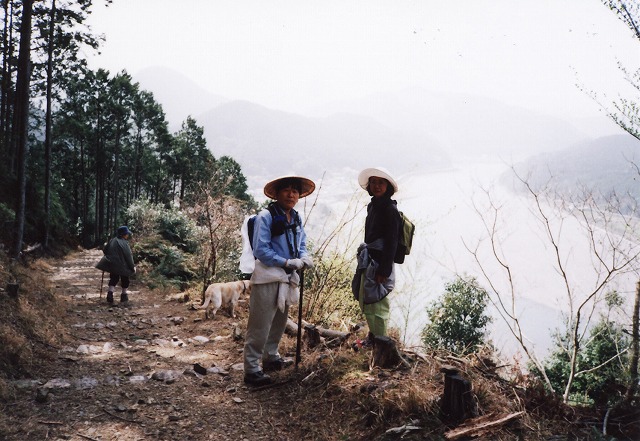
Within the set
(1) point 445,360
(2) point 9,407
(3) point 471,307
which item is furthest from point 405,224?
(3) point 471,307

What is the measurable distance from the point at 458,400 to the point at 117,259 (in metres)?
7.60

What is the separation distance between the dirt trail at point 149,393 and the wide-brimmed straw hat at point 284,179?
192cm

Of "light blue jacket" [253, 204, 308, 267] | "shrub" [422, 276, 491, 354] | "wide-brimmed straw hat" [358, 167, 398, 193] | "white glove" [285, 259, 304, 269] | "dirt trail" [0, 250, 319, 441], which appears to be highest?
"wide-brimmed straw hat" [358, 167, 398, 193]

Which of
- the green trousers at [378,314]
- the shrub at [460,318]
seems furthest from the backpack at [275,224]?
the shrub at [460,318]

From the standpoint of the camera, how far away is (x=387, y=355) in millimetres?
3457

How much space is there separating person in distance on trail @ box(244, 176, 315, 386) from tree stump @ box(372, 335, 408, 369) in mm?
974

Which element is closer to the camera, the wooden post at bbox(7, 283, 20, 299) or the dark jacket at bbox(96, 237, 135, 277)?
the wooden post at bbox(7, 283, 20, 299)

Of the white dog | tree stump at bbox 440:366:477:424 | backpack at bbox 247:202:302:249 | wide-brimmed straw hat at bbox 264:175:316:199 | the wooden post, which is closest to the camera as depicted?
tree stump at bbox 440:366:477:424

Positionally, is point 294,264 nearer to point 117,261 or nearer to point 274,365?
point 274,365

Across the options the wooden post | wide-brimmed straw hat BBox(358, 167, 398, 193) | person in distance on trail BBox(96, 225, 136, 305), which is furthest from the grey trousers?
person in distance on trail BBox(96, 225, 136, 305)

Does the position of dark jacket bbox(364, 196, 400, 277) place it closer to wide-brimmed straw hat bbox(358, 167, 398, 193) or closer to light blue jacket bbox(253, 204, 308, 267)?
wide-brimmed straw hat bbox(358, 167, 398, 193)

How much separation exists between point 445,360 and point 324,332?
1.66 m

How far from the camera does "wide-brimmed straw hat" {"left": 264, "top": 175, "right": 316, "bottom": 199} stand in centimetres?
379

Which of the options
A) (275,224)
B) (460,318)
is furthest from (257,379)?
(460,318)
